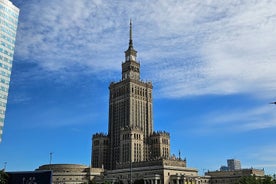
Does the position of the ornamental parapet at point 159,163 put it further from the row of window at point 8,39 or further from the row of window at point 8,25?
the row of window at point 8,25

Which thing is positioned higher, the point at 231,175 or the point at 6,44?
the point at 6,44

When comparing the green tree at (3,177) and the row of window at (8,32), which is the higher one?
the row of window at (8,32)

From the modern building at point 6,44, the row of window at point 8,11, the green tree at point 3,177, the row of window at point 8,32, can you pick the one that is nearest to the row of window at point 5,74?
the modern building at point 6,44

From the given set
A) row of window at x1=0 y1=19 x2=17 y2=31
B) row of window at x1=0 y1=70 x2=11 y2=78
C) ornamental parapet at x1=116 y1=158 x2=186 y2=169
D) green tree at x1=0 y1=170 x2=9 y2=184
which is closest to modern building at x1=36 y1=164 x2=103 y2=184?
ornamental parapet at x1=116 y1=158 x2=186 y2=169

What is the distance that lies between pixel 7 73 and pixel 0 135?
2644 cm

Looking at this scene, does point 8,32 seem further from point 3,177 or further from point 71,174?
point 71,174

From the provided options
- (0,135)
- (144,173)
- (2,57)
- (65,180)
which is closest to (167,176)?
(144,173)

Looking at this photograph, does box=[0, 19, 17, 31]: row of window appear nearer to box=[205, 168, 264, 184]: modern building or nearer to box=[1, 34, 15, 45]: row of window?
box=[1, 34, 15, 45]: row of window

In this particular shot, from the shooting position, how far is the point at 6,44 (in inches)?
5428

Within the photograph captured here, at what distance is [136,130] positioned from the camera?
7677 inches

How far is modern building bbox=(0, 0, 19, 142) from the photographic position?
13338cm

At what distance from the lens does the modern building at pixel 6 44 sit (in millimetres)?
133375

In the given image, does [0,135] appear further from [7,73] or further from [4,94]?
[7,73]

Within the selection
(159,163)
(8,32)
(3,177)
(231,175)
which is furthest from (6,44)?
(231,175)
